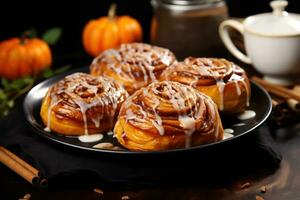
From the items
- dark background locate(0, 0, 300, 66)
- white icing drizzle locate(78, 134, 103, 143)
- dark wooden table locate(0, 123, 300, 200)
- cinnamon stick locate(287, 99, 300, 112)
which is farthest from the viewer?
dark background locate(0, 0, 300, 66)

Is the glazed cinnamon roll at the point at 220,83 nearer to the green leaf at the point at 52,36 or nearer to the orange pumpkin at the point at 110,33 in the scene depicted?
the orange pumpkin at the point at 110,33

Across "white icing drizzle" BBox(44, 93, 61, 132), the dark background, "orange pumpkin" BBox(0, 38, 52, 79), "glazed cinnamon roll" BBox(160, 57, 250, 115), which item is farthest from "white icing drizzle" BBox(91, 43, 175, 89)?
the dark background

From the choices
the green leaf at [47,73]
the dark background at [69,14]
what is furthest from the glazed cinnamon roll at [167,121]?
the dark background at [69,14]

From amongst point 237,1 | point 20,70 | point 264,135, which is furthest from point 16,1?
point 264,135

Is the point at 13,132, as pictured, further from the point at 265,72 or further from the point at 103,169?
the point at 265,72

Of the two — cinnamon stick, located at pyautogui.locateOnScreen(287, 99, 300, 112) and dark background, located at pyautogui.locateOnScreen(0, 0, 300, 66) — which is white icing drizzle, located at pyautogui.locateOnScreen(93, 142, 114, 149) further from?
dark background, located at pyautogui.locateOnScreen(0, 0, 300, 66)

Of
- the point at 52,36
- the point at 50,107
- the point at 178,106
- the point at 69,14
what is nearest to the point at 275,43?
the point at 178,106

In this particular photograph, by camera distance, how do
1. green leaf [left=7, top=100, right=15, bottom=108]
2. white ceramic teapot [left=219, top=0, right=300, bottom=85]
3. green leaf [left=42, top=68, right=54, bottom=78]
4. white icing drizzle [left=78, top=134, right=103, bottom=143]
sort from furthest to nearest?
green leaf [left=42, top=68, right=54, bottom=78], green leaf [left=7, top=100, right=15, bottom=108], white ceramic teapot [left=219, top=0, right=300, bottom=85], white icing drizzle [left=78, top=134, right=103, bottom=143]
